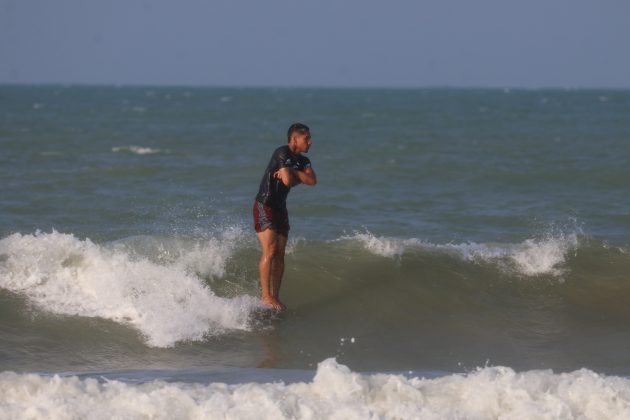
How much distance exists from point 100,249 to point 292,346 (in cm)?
267

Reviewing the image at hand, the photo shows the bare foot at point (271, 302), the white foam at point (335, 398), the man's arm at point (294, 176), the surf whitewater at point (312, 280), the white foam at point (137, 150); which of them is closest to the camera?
the white foam at point (335, 398)

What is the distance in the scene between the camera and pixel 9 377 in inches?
247

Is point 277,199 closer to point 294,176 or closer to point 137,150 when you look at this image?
point 294,176

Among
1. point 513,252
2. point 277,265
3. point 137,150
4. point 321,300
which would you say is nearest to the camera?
point 277,265

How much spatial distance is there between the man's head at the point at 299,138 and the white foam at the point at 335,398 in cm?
212

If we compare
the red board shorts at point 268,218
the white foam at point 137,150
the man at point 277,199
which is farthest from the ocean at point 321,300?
the white foam at point 137,150

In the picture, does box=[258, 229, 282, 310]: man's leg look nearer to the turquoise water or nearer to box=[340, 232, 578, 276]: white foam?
the turquoise water

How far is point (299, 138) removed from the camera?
25.7 feet

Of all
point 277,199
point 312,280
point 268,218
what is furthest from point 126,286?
point 312,280

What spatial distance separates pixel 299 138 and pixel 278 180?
1.43 ft

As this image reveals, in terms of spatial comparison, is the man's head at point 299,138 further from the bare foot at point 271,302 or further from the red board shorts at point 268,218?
the bare foot at point 271,302

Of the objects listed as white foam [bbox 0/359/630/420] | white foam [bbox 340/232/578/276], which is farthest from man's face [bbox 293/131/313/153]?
white foam [bbox 340/232/578/276]

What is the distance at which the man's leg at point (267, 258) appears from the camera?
8.17 m

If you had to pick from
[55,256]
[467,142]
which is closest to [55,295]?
[55,256]
